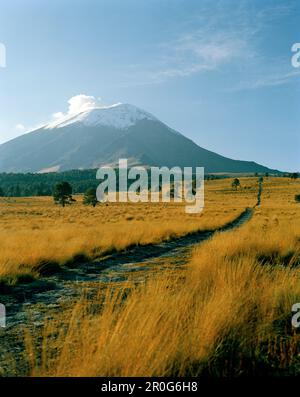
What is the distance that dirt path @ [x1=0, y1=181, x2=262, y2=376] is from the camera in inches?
196

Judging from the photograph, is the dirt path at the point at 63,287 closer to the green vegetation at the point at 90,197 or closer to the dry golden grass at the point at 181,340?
the dry golden grass at the point at 181,340

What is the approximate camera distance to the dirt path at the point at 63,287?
4976mm

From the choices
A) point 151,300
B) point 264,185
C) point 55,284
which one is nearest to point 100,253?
point 55,284

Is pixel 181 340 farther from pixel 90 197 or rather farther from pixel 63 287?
pixel 90 197

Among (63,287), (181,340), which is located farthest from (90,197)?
(181,340)

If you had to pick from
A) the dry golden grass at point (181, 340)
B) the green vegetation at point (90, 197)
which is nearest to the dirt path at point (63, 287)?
the dry golden grass at point (181, 340)

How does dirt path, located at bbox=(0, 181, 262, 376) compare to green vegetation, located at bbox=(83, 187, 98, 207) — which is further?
green vegetation, located at bbox=(83, 187, 98, 207)

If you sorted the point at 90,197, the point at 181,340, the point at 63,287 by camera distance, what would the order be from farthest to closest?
1. the point at 90,197
2. the point at 63,287
3. the point at 181,340

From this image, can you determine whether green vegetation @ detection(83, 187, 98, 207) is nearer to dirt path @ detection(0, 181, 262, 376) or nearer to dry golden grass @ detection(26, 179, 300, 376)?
dirt path @ detection(0, 181, 262, 376)

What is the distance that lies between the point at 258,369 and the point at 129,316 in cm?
141

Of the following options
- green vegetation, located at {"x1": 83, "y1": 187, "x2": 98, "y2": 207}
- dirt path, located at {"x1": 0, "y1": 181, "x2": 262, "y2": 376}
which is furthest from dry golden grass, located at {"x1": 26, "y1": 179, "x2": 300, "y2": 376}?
green vegetation, located at {"x1": 83, "y1": 187, "x2": 98, "y2": 207}

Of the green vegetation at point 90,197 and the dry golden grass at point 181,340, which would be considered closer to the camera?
the dry golden grass at point 181,340

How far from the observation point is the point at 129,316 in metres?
4.25

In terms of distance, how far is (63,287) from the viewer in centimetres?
816
